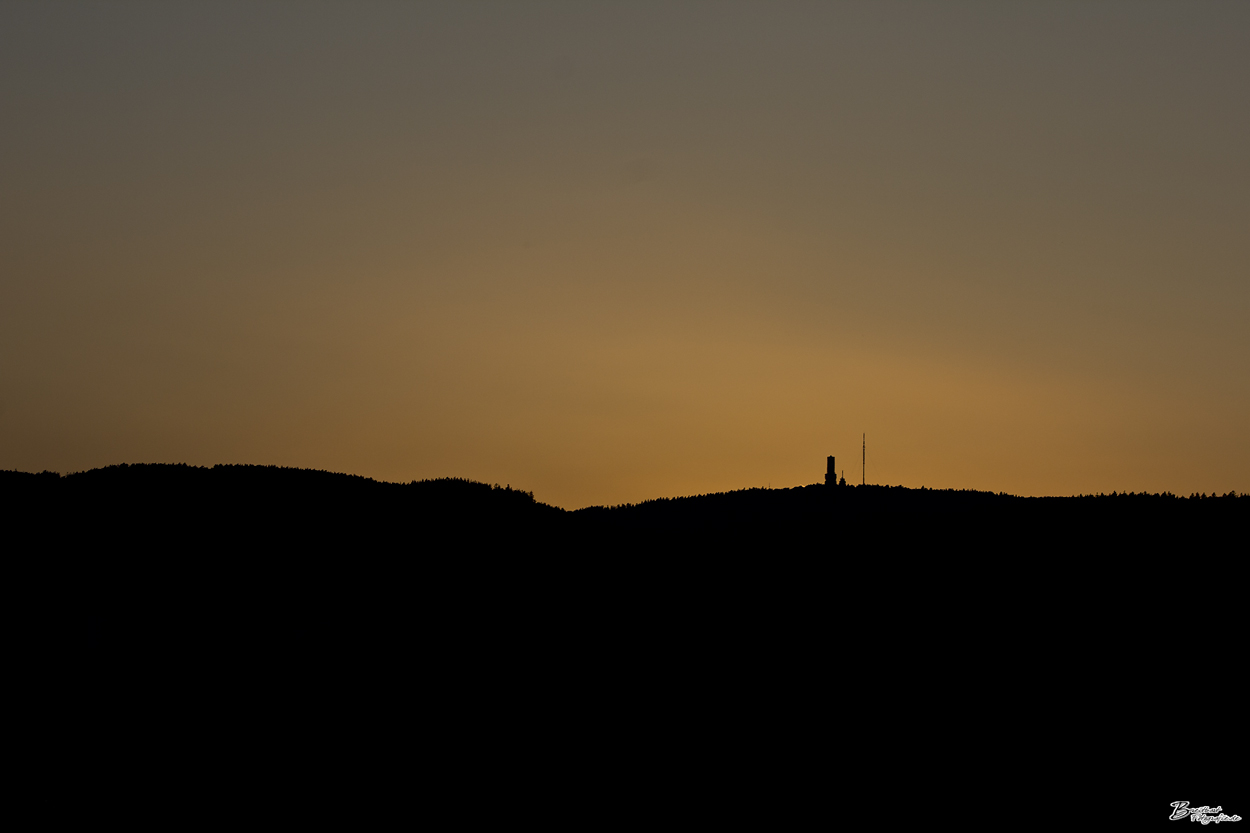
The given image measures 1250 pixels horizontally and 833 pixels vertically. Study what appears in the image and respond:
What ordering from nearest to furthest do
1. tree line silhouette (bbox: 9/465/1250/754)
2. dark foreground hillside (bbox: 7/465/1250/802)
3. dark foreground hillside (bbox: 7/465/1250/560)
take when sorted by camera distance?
dark foreground hillside (bbox: 7/465/1250/802), tree line silhouette (bbox: 9/465/1250/754), dark foreground hillside (bbox: 7/465/1250/560)

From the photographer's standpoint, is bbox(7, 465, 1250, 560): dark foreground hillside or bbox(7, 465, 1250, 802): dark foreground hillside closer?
bbox(7, 465, 1250, 802): dark foreground hillside

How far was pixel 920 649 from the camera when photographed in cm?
3819

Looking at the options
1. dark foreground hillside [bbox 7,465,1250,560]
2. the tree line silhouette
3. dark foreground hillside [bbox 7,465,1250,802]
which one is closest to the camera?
dark foreground hillside [bbox 7,465,1250,802]

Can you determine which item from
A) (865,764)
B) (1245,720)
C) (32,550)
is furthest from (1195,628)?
(32,550)

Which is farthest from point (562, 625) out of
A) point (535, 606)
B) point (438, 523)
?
point (438, 523)

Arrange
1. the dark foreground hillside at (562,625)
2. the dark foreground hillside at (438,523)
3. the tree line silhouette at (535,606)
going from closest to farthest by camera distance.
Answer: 1. the dark foreground hillside at (562,625)
2. the tree line silhouette at (535,606)
3. the dark foreground hillside at (438,523)

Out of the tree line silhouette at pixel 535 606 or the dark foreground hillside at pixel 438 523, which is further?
the dark foreground hillside at pixel 438 523

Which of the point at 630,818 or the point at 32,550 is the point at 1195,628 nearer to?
the point at 630,818

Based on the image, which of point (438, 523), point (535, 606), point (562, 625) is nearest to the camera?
point (562, 625)

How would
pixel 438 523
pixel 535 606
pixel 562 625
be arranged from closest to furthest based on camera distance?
1. pixel 562 625
2. pixel 535 606
3. pixel 438 523

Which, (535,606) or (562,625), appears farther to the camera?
(535,606)

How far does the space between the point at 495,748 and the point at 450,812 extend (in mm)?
2710

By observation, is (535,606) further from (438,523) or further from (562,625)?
(438,523)

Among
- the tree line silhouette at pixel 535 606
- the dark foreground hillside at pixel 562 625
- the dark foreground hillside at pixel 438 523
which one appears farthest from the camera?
the dark foreground hillside at pixel 438 523
